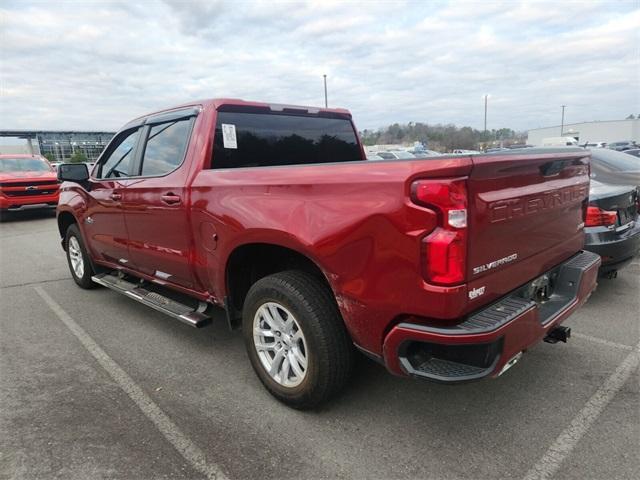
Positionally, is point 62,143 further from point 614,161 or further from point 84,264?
point 614,161

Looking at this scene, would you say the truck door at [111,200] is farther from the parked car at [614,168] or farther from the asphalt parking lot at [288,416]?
the parked car at [614,168]

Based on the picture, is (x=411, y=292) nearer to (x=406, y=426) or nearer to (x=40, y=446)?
(x=406, y=426)

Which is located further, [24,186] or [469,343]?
[24,186]

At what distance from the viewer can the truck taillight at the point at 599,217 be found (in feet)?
14.1

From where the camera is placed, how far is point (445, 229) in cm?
199

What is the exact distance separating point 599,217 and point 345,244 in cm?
323

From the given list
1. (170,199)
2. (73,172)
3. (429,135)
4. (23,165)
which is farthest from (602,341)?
(429,135)

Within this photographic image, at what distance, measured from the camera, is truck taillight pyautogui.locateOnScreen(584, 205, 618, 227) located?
4293 millimetres

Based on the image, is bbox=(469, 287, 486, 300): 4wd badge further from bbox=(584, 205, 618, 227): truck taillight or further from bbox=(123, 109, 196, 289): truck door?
bbox=(584, 205, 618, 227): truck taillight

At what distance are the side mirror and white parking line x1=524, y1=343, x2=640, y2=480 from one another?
461cm

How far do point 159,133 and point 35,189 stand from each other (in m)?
10.7

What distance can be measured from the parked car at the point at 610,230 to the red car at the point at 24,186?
12725 mm

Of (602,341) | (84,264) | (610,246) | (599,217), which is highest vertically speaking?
(599,217)

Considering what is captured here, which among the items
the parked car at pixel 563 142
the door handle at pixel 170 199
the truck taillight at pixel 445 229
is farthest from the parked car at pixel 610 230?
the parked car at pixel 563 142
